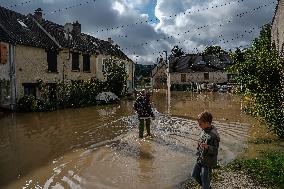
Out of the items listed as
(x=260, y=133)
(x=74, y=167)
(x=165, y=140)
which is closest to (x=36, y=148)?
(x=74, y=167)

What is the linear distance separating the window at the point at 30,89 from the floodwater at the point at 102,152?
25.1ft

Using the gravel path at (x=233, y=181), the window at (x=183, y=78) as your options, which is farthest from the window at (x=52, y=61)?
the window at (x=183, y=78)

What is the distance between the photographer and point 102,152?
39.5 ft

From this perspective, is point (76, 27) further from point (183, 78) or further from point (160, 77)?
point (160, 77)

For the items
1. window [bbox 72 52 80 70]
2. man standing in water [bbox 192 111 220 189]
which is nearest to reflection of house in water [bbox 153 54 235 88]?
window [bbox 72 52 80 70]

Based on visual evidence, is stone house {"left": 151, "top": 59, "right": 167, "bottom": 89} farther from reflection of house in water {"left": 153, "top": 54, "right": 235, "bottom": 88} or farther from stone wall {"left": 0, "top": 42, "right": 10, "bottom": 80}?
stone wall {"left": 0, "top": 42, "right": 10, "bottom": 80}

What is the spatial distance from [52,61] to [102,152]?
20.1 metres

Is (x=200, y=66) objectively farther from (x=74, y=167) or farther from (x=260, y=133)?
(x=74, y=167)

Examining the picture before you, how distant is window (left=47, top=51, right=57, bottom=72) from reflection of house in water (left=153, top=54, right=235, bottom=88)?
132ft

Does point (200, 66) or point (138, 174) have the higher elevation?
→ point (200, 66)

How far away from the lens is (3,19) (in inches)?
1091

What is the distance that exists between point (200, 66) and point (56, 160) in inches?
2316

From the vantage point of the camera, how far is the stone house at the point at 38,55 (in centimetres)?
2548

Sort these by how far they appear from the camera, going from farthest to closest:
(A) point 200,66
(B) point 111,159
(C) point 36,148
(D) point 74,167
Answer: (A) point 200,66 → (C) point 36,148 → (B) point 111,159 → (D) point 74,167
